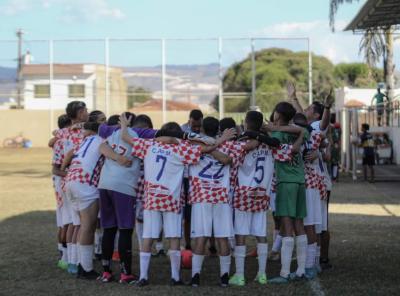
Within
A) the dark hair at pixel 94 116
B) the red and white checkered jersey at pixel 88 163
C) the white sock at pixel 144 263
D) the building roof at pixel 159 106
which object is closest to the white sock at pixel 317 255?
the white sock at pixel 144 263

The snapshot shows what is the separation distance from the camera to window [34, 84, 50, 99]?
2029 inches

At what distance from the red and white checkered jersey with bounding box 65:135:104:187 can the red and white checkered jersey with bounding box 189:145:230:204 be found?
1166mm

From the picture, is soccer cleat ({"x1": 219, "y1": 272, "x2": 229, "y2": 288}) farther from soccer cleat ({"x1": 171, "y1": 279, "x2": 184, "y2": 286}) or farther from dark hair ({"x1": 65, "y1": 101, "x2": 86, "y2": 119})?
dark hair ({"x1": 65, "y1": 101, "x2": 86, "y2": 119})

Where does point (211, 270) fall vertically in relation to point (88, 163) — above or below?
below

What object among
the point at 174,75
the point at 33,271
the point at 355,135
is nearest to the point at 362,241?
the point at 33,271

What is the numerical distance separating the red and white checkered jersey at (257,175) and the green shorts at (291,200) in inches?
5.9

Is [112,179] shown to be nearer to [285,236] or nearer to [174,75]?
[285,236]

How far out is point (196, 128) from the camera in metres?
9.62

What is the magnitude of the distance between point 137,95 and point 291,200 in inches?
1584

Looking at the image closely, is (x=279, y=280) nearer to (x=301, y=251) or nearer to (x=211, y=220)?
(x=301, y=251)

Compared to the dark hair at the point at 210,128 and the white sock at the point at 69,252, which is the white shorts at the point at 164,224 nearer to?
the dark hair at the point at 210,128

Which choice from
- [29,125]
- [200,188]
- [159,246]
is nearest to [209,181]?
[200,188]

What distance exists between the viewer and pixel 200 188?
7.99 m

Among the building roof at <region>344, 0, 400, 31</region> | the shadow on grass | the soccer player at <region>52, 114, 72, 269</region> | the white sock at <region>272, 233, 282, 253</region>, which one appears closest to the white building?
the building roof at <region>344, 0, 400, 31</region>
